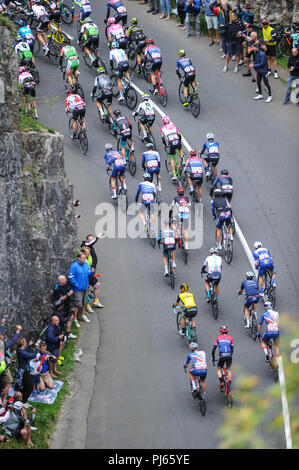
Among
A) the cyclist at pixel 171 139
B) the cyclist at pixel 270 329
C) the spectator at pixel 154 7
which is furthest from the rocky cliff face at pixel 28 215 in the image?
the spectator at pixel 154 7

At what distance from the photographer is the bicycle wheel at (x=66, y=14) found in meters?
36.0

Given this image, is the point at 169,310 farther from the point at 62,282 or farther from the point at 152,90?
the point at 152,90

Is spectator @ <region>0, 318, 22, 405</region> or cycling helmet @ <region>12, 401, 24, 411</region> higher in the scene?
spectator @ <region>0, 318, 22, 405</region>

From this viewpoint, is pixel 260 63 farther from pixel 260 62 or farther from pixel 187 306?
pixel 187 306

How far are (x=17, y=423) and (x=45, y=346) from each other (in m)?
2.33

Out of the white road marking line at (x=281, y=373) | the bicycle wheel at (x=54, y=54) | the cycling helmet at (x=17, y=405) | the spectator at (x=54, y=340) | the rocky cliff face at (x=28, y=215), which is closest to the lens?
the white road marking line at (x=281, y=373)

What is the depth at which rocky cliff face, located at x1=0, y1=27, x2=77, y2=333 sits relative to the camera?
63.3 ft

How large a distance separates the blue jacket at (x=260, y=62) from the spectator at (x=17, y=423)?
1828cm

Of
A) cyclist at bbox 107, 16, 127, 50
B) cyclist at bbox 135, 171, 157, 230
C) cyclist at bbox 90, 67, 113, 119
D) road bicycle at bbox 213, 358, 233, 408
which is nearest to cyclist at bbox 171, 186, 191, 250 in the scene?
cyclist at bbox 135, 171, 157, 230

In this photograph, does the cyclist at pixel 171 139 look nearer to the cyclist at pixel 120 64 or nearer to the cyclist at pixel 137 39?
the cyclist at pixel 120 64

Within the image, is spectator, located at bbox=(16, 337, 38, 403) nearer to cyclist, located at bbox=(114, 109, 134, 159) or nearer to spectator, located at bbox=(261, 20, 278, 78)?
cyclist, located at bbox=(114, 109, 134, 159)

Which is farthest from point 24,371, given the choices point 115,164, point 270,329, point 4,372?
point 115,164

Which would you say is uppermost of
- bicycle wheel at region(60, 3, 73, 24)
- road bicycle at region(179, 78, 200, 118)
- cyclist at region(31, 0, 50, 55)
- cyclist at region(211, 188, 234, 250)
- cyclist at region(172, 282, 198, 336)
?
bicycle wheel at region(60, 3, 73, 24)

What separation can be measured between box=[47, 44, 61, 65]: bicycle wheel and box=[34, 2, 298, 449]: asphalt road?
0.94ft
